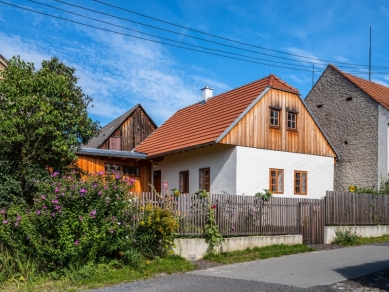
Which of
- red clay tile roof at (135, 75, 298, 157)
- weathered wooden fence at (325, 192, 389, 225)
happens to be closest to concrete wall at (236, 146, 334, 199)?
red clay tile roof at (135, 75, 298, 157)

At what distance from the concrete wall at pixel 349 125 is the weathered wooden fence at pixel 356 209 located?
11.8 feet

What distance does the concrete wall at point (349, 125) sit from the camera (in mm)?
24062

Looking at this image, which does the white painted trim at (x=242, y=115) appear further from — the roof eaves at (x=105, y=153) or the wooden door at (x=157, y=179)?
the wooden door at (x=157, y=179)

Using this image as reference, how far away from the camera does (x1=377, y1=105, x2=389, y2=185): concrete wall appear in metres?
23.5

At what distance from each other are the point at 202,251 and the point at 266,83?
10.0 meters

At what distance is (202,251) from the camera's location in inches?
520

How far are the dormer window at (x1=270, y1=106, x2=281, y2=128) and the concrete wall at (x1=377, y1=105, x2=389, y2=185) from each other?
6474 mm

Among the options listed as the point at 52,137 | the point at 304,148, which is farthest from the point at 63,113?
the point at 304,148

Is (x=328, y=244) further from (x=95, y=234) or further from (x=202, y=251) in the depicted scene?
(x=95, y=234)

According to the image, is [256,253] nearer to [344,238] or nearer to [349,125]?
[344,238]

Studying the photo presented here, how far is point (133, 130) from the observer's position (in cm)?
4072

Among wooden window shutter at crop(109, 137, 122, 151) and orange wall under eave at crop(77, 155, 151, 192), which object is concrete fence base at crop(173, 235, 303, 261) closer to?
orange wall under eave at crop(77, 155, 151, 192)

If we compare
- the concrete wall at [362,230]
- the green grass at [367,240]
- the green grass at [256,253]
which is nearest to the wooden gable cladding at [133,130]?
the concrete wall at [362,230]

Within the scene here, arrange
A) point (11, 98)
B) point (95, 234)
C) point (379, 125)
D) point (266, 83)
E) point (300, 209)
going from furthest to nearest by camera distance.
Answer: point (379, 125) → point (266, 83) → point (300, 209) → point (11, 98) → point (95, 234)
